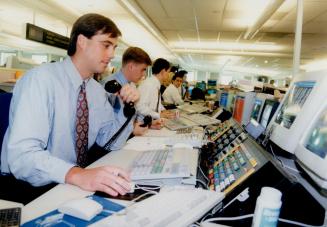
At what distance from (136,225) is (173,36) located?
8681 millimetres

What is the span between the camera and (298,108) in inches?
37.7

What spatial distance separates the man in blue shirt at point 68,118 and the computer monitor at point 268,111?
0.76m

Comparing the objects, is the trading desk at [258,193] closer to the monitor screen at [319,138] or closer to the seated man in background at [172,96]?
the monitor screen at [319,138]

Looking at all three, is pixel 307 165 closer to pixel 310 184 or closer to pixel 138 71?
pixel 310 184

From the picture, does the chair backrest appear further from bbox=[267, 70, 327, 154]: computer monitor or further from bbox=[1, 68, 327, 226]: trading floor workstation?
bbox=[267, 70, 327, 154]: computer monitor

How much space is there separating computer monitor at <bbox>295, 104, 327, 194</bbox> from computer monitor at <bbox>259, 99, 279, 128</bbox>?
0.62 meters

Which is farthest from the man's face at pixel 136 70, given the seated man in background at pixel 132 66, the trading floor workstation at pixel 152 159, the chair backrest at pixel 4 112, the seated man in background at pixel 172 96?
the seated man in background at pixel 172 96

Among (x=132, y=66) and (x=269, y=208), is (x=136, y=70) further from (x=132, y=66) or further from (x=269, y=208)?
(x=269, y=208)

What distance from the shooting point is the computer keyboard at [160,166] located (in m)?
0.94

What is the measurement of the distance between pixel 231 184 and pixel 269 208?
0.77 ft

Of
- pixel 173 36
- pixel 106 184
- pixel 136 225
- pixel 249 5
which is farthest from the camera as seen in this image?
pixel 173 36

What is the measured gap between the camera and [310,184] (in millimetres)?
791

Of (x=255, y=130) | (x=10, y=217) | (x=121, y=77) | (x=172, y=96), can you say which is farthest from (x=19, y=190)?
(x=172, y=96)

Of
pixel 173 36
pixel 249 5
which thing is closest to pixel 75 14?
pixel 173 36
